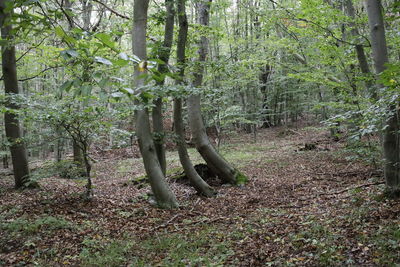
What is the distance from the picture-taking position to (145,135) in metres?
6.53

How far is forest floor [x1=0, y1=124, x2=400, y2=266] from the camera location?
3.98 meters

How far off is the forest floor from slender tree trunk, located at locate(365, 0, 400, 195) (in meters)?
0.60

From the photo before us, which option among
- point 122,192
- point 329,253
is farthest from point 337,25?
point 122,192

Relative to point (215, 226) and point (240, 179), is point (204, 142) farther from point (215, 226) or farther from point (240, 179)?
point (215, 226)

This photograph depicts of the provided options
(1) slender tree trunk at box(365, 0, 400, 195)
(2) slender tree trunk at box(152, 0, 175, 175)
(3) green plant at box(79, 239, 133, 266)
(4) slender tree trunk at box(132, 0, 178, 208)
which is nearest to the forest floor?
(3) green plant at box(79, 239, 133, 266)

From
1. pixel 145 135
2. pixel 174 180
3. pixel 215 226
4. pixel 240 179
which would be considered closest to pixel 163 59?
pixel 145 135

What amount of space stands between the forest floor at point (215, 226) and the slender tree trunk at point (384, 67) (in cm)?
60

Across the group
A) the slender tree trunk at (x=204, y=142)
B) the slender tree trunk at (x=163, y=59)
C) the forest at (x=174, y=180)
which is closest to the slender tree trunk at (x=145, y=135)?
the forest at (x=174, y=180)

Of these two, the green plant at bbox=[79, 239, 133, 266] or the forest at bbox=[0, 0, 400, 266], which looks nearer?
the forest at bbox=[0, 0, 400, 266]

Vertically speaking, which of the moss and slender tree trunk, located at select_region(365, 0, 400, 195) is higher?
slender tree trunk, located at select_region(365, 0, 400, 195)

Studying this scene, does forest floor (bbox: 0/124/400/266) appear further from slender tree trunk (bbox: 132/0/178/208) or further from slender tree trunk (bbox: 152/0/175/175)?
slender tree trunk (bbox: 152/0/175/175)

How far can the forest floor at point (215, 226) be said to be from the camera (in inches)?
157

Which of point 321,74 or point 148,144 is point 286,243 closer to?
point 148,144

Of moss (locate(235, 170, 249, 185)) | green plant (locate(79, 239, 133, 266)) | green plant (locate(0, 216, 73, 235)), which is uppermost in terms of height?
green plant (locate(0, 216, 73, 235))
